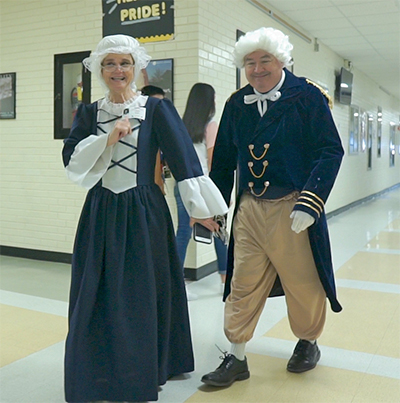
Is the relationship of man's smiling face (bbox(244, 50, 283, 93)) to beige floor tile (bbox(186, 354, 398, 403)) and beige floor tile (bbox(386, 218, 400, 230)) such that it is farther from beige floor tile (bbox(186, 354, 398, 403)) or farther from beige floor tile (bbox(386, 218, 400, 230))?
beige floor tile (bbox(386, 218, 400, 230))

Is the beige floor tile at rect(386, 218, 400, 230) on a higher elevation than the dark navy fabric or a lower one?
lower

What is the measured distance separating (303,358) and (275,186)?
2.82 ft

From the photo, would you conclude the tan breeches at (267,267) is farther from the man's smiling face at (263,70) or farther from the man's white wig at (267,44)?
the man's white wig at (267,44)

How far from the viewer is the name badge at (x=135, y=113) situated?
2145 millimetres

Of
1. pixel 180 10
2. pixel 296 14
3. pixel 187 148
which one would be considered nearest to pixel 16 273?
pixel 180 10

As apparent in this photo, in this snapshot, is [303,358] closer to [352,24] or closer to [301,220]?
[301,220]

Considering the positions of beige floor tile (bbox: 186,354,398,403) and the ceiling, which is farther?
the ceiling

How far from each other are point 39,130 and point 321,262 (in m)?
3.73

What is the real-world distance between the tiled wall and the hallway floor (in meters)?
0.61

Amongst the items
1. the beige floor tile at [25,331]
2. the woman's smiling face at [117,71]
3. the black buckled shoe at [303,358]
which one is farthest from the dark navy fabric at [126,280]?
the beige floor tile at [25,331]

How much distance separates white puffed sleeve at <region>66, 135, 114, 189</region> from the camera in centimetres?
207

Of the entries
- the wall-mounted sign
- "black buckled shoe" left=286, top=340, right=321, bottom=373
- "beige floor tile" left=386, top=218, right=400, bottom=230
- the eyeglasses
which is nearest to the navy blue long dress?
the eyeglasses

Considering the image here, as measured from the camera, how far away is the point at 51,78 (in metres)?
5.02

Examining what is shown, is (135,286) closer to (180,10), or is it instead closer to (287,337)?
(287,337)
